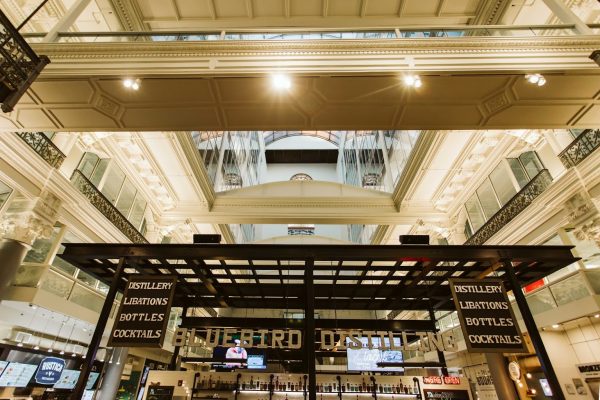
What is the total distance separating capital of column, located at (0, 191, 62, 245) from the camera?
704 cm

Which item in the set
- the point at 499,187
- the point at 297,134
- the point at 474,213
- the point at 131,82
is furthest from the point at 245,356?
the point at 297,134

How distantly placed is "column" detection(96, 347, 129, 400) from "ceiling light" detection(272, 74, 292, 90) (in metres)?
9.95

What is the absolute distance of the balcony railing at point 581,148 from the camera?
278 inches

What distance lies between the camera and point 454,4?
7.69 metres

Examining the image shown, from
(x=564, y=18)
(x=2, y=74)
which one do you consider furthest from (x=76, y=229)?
(x=564, y=18)

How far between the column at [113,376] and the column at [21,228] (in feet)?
16.2

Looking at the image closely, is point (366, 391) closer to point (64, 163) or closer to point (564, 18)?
point (564, 18)

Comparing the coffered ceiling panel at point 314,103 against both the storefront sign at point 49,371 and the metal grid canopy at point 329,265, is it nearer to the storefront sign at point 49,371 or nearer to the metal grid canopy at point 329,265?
the metal grid canopy at point 329,265

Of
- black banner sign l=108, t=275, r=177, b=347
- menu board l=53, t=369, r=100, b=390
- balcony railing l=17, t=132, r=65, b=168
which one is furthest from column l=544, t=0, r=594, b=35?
menu board l=53, t=369, r=100, b=390

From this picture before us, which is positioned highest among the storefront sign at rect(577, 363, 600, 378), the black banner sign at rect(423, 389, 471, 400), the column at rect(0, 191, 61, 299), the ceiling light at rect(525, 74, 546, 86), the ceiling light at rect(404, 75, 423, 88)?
the ceiling light at rect(404, 75, 423, 88)

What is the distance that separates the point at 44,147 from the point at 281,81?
6.26 m

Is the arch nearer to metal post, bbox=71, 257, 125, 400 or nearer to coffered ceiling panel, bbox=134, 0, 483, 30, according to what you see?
coffered ceiling panel, bbox=134, 0, 483, 30

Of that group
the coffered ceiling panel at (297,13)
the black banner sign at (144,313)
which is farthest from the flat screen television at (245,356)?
the coffered ceiling panel at (297,13)

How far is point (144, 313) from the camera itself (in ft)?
16.4
